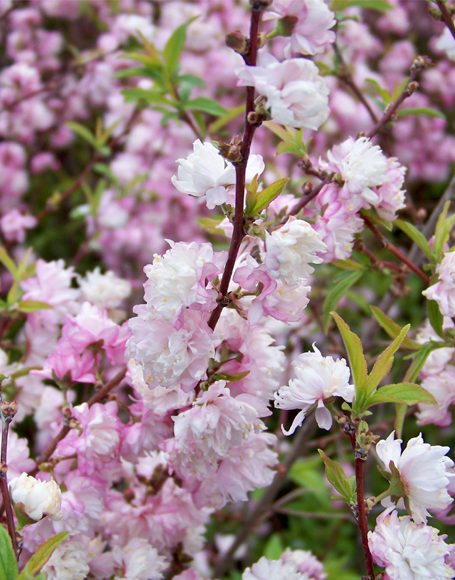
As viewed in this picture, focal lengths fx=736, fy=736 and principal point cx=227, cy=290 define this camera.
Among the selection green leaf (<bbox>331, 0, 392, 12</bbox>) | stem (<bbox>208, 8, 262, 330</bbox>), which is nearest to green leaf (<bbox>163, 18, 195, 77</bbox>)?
green leaf (<bbox>331, 0, 392, 12</bbox>)

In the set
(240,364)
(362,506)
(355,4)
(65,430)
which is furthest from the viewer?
(355,4)

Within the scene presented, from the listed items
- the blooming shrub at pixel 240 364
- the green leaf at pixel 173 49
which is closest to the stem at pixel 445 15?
the blooming shrub at pixel 240 364

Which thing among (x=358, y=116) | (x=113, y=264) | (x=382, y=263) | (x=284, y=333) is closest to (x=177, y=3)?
(x=358, y=116)

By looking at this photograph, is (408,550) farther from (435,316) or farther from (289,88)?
(289,88)

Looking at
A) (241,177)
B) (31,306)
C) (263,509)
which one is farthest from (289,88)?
(263,509)

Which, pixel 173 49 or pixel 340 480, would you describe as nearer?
pixel 340 480

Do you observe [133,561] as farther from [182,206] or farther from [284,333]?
[182,206]

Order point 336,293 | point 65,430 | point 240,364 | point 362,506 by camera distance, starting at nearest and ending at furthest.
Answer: point 362,506
point 240,364
point 65,430
point 336,293

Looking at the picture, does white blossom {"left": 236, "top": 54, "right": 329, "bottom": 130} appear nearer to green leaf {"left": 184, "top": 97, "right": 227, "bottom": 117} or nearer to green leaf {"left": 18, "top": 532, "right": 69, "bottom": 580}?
green leaf {"left": 18, "top": 532, "right": 69, "bottom": 580}
